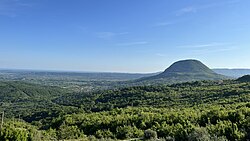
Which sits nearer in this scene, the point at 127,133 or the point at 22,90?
the point at 127,133

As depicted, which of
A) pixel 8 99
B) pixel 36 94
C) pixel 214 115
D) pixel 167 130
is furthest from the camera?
pixel 36 94

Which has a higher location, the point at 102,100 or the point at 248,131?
the point at 248,131

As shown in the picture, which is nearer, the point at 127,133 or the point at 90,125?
the point at 127,133

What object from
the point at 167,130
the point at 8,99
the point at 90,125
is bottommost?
the point at 8,99

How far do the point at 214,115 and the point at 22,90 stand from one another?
166 m

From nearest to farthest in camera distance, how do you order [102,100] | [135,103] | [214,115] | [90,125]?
[214,115], [90,125], [135,103], [102,100]

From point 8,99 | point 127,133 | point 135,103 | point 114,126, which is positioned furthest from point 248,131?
point 8,99

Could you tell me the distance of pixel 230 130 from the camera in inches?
706

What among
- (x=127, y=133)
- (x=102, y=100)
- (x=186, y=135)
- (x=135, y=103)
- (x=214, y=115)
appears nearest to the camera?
(x=186, y=135)

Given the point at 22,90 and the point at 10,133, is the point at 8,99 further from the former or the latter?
the point at 10,133

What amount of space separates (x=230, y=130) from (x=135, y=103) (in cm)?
6031

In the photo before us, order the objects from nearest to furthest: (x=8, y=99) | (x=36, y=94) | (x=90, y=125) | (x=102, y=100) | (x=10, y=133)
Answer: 1. (x=10, y=133)
2. (x=90, y=125)
3. (x=102, y=100)
4. (x=8, y=99)
5. (x=36, y=94)

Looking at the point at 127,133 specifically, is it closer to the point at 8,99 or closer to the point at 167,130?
the point at 167,130

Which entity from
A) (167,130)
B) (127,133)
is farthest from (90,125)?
(167,130)
